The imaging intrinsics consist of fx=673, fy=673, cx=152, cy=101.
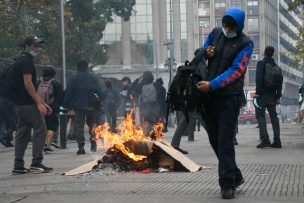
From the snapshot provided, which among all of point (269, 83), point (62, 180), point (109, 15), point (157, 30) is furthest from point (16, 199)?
point (157, 30)

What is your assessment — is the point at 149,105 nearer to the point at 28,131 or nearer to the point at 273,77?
the point at 273,77

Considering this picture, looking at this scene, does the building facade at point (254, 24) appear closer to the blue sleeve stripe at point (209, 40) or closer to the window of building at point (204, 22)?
the window of building at point (204, 22)

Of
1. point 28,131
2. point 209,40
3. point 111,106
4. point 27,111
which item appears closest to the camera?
point 209,40

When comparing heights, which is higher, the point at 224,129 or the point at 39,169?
the point at 224,129

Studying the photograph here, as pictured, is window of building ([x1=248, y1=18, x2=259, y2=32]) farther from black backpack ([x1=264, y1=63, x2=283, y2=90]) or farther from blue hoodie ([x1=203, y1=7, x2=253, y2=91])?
blue hoodie ([x1=203, y1=7, x2=253, y2=91])

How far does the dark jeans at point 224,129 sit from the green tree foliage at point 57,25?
78.2 feet

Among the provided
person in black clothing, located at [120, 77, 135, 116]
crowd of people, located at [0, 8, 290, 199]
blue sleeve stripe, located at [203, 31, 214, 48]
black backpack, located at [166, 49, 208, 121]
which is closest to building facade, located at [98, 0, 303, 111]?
person in black clothing, located at [120, 77, 135, 116]

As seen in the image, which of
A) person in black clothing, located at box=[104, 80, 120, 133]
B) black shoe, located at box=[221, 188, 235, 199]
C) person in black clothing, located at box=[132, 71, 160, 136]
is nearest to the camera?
black shoe, located at box=[221, 188, 235, 199]

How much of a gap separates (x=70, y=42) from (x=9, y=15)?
8822 mm

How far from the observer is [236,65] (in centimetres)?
665

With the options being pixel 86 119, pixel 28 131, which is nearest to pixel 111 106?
pixel 86 119

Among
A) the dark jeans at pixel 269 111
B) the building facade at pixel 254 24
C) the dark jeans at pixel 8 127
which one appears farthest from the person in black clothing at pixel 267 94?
the building facade at pixel 254 24

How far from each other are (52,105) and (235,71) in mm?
9142

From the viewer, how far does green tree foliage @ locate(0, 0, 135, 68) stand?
30516 mm
